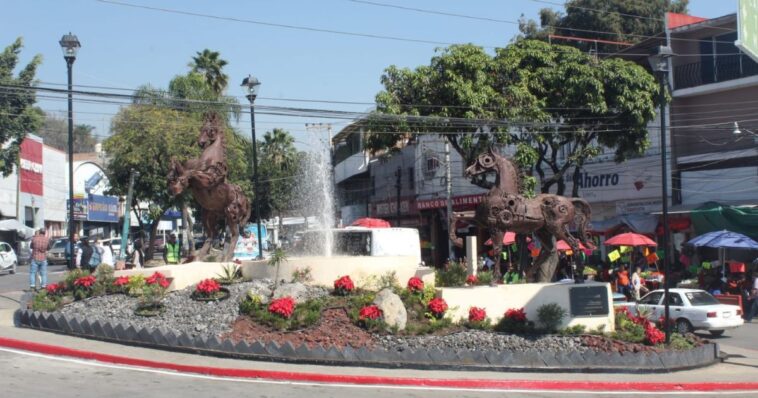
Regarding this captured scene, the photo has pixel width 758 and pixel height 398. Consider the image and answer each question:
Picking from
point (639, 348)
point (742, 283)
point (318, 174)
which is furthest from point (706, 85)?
point (639, 348)

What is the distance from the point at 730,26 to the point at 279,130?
44.4 metres

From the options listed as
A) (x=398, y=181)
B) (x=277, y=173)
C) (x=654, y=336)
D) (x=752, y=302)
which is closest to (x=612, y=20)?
(x=398, y=181)

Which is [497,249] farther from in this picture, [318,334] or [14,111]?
[14,111]

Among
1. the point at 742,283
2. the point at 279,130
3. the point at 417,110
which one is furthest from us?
the point at 279,130

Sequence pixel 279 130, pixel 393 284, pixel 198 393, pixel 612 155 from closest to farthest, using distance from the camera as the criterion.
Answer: pixel 198 393
pixel 393 284
pixel 612 155
pixel 279 130

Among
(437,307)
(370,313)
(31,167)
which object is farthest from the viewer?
(31,167)

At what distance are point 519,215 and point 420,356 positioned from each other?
13.6 ft

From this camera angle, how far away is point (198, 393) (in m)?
11.5

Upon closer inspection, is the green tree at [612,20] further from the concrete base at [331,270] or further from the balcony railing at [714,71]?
the concrete base at [331,270]

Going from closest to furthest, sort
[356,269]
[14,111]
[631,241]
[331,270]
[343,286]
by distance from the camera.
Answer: [343,286], [356,269], [331,270], [631,241], [14,111]

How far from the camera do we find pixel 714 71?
32.6 meters

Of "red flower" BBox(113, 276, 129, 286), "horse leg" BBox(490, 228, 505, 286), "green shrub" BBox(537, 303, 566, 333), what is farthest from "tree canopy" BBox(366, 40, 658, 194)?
"green shrub" BBox(537, 303, 566, 333)

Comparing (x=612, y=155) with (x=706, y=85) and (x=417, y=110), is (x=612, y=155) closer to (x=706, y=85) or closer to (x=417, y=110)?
(x=706, y=85)

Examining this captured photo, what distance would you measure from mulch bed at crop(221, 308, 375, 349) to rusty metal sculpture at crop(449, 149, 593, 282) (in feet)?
10.1
